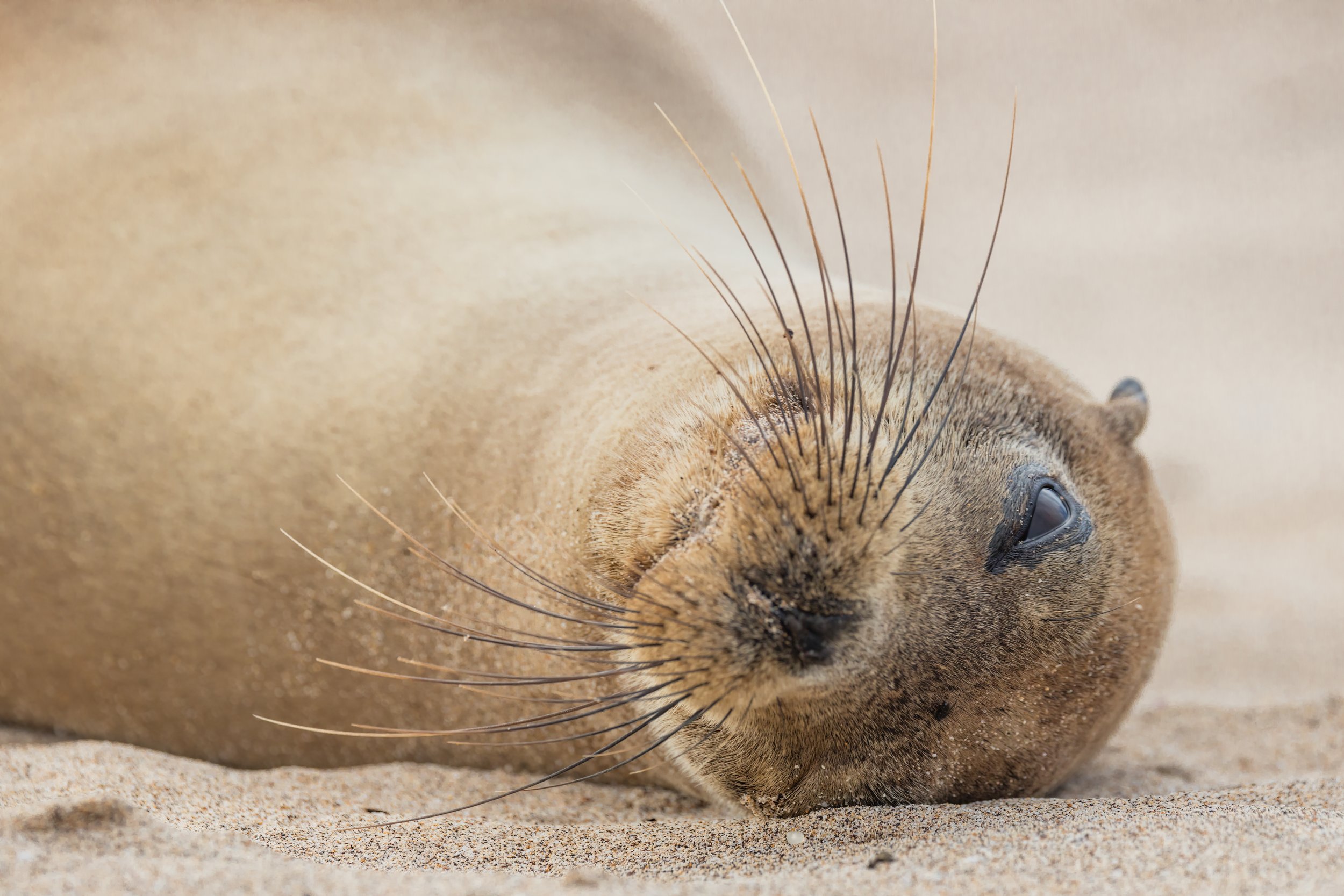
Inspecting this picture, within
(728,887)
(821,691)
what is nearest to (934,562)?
(821,691)

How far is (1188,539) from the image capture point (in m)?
5.78

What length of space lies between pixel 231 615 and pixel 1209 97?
9.09 meters

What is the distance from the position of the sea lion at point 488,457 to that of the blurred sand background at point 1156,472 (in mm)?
221

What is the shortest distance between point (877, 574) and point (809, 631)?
16cm

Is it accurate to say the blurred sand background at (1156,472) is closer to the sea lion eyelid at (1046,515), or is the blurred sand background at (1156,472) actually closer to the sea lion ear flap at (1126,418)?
the sea lion eyelid at (1046,515)

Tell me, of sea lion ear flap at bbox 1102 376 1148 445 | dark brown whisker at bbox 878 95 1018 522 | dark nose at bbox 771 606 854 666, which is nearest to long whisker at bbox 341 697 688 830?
dark nose at bbox 771 606 854 666

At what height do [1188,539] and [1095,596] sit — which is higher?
[1188,539]

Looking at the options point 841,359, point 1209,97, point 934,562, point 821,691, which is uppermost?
point 1209,97

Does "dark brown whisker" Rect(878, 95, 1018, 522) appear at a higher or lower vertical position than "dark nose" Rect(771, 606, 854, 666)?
higher

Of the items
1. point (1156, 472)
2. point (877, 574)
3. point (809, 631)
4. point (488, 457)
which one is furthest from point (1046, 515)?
point (1156, 472)

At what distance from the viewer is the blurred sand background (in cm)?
172

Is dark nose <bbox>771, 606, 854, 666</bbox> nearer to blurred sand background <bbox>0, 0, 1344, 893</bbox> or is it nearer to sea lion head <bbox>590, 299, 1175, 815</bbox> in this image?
sea lion head <bbox>590, 299, 1175, 815</bbox>

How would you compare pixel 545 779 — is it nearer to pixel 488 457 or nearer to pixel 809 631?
pixel 809 631

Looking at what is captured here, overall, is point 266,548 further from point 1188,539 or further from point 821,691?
point 1188,539
